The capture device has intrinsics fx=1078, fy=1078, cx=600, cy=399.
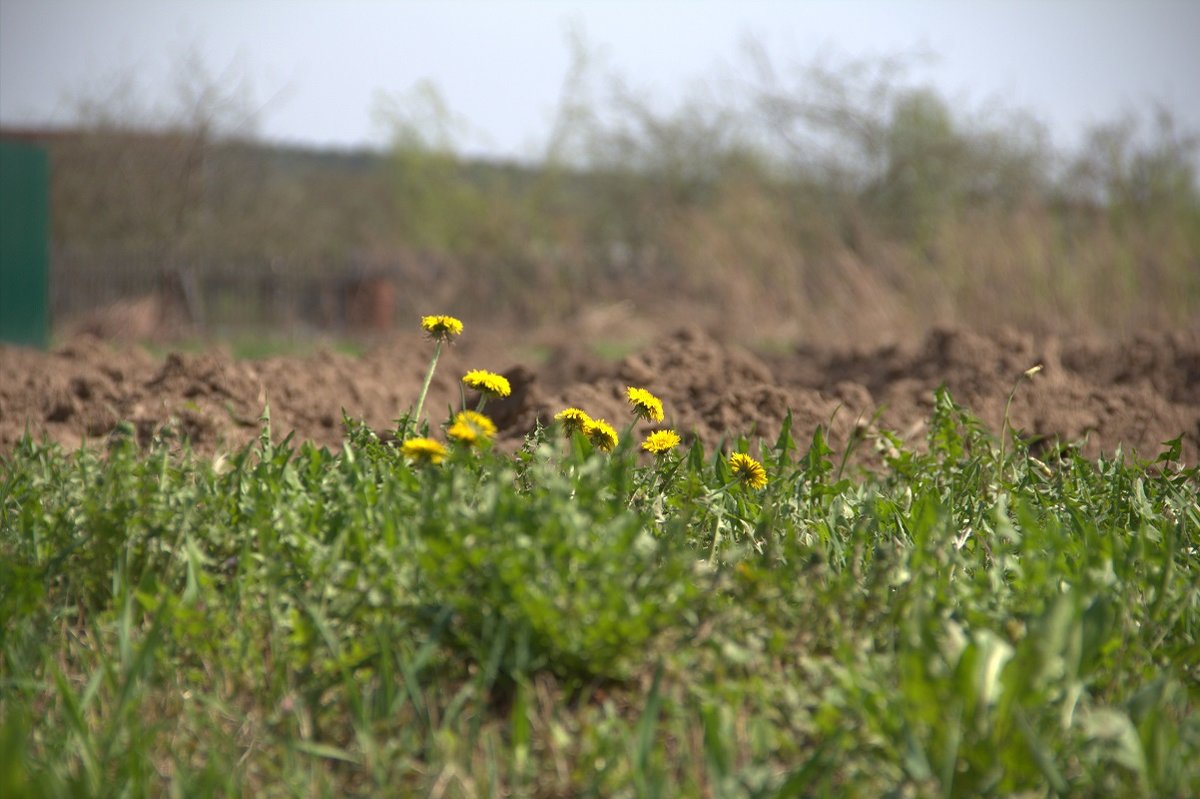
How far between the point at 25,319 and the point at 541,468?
9.12m

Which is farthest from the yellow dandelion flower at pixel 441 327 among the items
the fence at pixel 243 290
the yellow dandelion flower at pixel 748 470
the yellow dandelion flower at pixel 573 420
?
the fence at pixel 243 290

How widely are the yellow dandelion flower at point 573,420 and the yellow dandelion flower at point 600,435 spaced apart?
0.01m

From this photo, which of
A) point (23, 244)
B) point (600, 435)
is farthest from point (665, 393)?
point (23, 244)

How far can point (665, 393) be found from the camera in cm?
446

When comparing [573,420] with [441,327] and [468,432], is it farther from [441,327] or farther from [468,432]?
[468,432]

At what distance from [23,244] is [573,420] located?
28.4 feet

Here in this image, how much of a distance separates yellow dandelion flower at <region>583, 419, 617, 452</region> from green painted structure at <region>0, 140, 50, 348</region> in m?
8.30

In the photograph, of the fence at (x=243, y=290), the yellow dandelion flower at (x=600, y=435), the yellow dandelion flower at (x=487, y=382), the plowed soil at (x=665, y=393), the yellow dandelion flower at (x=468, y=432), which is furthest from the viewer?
the fence at (x=243, y=290)

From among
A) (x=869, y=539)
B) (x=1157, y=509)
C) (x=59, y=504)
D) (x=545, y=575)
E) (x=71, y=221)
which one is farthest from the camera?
(x=71, y=221)

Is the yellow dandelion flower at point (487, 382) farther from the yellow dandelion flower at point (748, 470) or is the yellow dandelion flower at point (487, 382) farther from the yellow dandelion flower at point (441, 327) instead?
the yellow dandelion flower at point (748, 470)

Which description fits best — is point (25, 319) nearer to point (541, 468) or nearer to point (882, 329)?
point (882, 329)

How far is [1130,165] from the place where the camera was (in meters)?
13.9

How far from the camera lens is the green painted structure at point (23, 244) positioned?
9.45 meters

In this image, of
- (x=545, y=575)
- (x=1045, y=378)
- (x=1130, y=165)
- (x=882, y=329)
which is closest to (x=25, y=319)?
(x=882, y=329)
